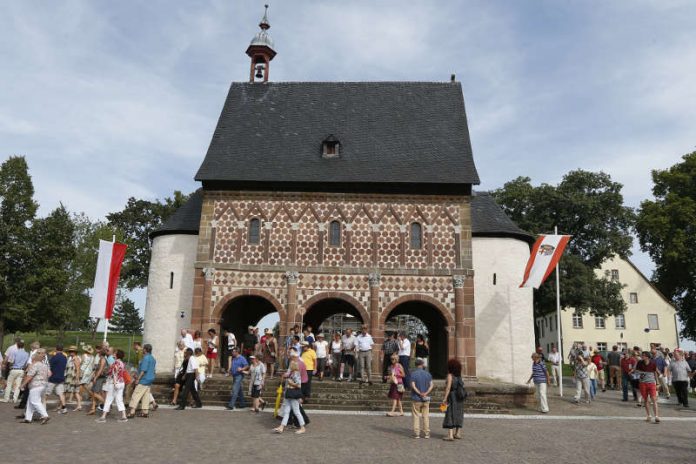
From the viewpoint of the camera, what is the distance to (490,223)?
23.9 m

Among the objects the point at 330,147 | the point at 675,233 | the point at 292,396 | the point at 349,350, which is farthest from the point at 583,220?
the point at 292,396

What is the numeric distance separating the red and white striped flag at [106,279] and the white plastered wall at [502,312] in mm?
13711

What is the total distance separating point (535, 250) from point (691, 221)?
15.5 metres

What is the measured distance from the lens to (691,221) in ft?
101

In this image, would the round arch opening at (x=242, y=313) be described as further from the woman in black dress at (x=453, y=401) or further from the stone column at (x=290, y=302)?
the woman in black dress at (x=453, y=401)

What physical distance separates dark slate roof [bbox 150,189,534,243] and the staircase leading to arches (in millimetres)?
7684

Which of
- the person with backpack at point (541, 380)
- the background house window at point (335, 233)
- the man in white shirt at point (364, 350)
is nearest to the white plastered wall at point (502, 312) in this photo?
the background house window at point (335, 233)

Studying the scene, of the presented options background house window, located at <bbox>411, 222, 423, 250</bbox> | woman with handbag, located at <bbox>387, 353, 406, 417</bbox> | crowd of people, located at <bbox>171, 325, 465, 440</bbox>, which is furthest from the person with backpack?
background house window, located at <bbox>411, 222, 423, 250</bbox>

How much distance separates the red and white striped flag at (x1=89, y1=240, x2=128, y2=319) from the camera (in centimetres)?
1958

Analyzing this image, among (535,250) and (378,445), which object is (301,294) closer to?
(535,250)

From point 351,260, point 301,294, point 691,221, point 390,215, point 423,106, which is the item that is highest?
point 423,106

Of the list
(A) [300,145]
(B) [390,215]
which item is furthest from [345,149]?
(B) [390,215]

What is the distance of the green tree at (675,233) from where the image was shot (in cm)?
3125

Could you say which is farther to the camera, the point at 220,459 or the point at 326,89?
the point at 326,89
